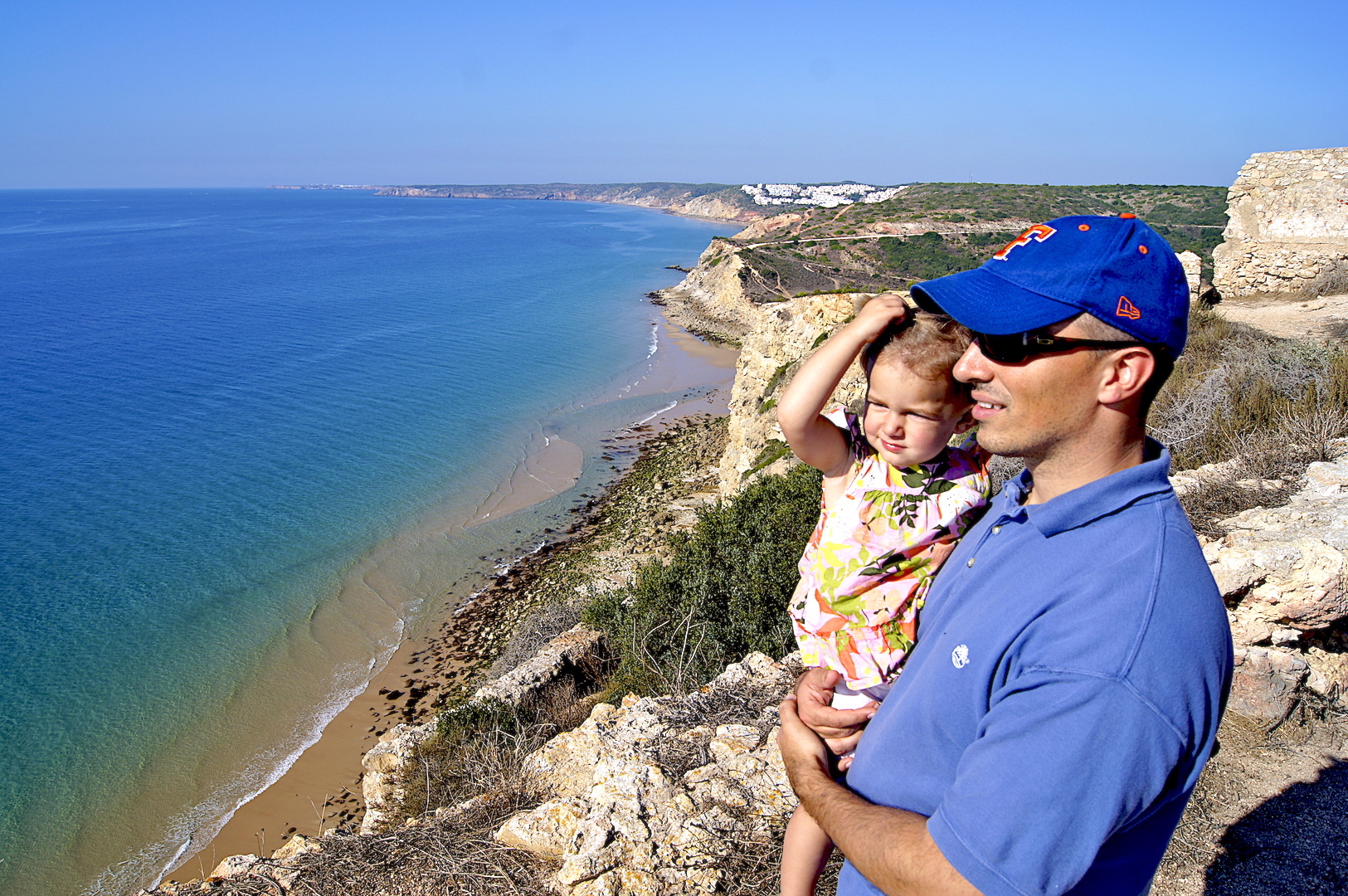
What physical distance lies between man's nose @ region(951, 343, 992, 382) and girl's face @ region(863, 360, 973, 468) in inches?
21.3

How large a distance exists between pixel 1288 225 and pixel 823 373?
58.5 ft

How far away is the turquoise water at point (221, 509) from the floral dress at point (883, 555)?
1182 cm

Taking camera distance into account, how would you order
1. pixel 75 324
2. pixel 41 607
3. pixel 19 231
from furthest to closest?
pixel 19 231
pixel 75 324
pixel 41 607

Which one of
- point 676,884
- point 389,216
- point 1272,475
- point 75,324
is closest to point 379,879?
point 676,884

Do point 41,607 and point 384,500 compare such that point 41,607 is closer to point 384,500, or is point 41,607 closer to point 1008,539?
point 384,500

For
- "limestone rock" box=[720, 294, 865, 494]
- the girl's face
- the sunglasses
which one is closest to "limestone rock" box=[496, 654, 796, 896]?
the girl's face

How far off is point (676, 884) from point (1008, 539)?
258 centimetres

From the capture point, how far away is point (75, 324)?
4353cm

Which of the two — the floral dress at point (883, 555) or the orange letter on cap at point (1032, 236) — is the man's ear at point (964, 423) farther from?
the orange letter on cap at point (1032, 236)

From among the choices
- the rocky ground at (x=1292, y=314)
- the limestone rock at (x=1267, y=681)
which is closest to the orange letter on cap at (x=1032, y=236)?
the limestone rock at (x=1267, y=681)

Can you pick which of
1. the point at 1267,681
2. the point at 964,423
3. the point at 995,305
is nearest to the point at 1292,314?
the point at 1267,681

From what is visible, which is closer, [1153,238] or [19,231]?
[1153,238]

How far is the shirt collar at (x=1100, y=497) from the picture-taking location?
1.36m

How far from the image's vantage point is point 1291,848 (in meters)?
3.41
